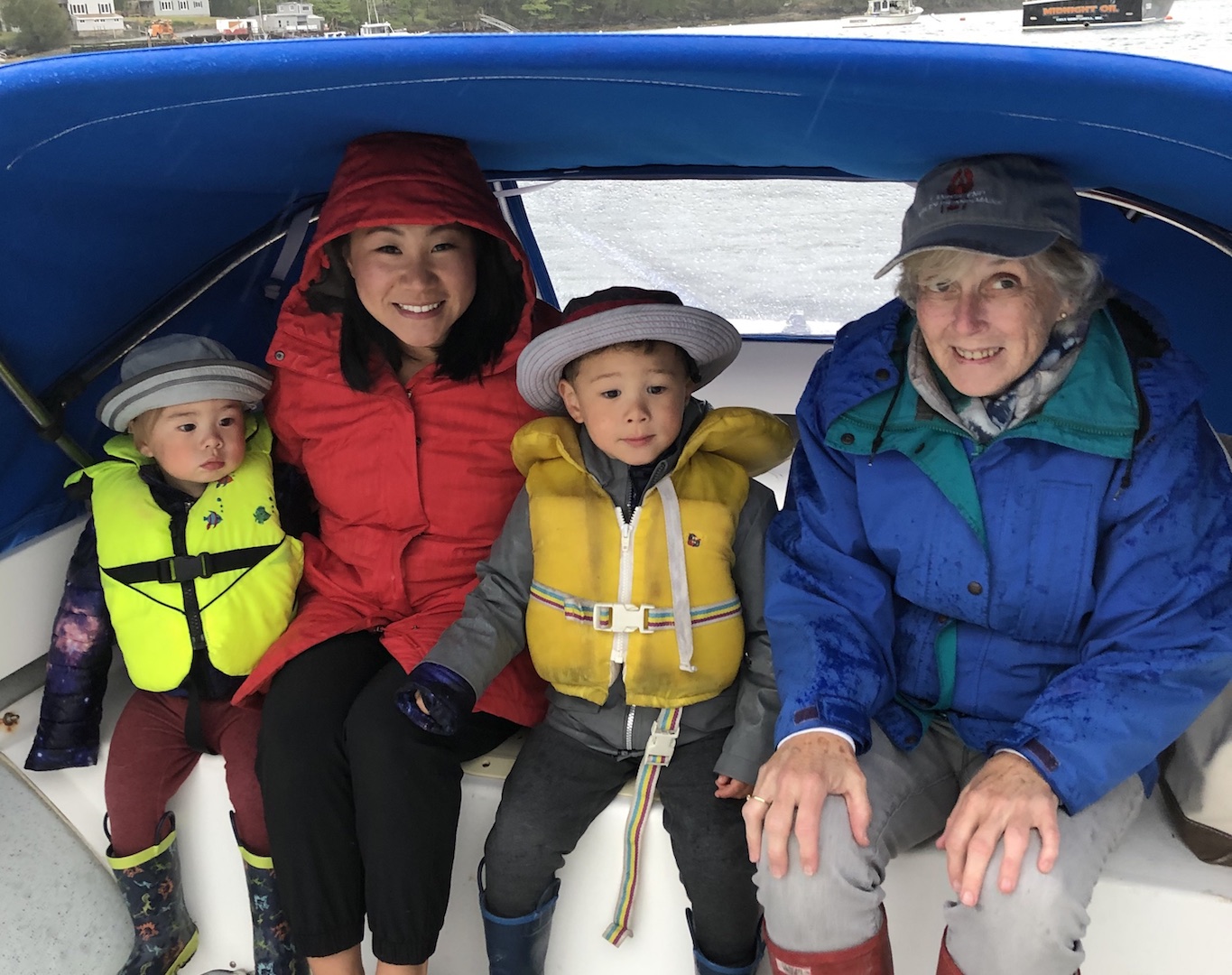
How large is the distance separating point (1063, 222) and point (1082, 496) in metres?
0.34

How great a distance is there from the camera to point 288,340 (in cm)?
186

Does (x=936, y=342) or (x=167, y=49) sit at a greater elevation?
(x=167, y=49)

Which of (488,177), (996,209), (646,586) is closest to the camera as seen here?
(996,209)

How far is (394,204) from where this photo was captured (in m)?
1.67

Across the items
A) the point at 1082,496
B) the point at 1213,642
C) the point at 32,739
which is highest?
the point at 1082,496

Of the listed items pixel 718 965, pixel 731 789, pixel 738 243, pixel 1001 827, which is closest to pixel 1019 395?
pixel 1001 827

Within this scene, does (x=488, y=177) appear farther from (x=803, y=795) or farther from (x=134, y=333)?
(x=803, y=795)

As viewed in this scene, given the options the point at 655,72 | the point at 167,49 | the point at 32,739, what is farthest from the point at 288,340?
the point at 655,72

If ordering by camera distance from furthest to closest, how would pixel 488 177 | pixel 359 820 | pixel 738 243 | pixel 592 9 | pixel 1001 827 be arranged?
pixel 592 9
pixel 738 243
pixel 488 177
pixel 359 820
pixel 1001 827

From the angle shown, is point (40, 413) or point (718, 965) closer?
point (718, 965)

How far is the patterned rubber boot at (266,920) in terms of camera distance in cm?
156

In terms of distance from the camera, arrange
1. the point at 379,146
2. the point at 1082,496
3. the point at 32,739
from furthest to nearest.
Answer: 1. the point at 32,739
2. the point at 379,146
3. the point at 1082,496

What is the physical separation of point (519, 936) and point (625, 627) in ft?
1.54

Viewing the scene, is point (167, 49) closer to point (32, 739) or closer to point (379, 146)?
point (379, 146)
